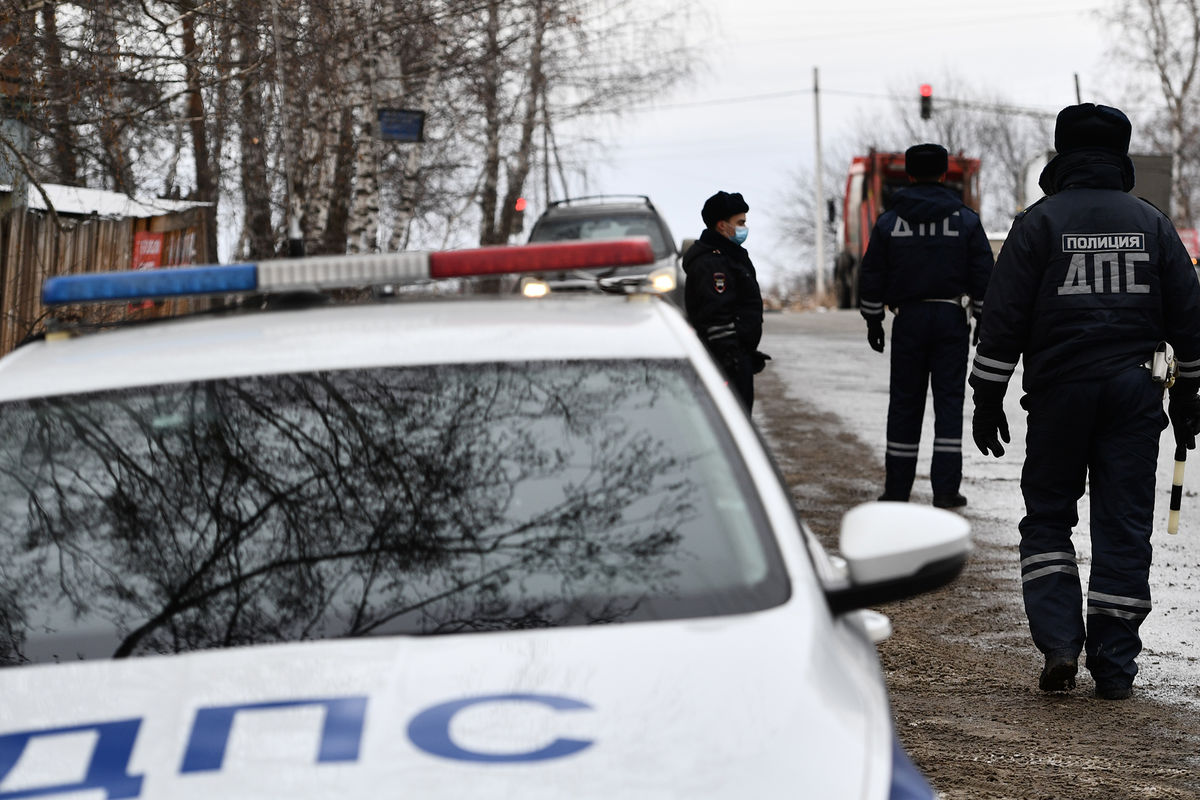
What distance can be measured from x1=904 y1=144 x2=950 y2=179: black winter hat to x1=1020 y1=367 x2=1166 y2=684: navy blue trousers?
3632 millimetres

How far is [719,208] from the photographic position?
948 cm

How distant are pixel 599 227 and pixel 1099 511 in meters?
12.9

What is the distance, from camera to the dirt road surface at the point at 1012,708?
14.8ft

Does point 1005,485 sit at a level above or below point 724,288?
below

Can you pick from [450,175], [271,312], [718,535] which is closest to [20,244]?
[271,312]

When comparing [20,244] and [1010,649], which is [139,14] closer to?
[20,244]

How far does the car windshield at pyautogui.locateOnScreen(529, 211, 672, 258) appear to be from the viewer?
17.6 meters

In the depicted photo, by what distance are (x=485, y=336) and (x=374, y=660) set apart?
2.80 feet

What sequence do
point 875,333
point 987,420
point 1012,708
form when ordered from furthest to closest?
1. point 875,333
2. point 987,420
3. point 1012,708

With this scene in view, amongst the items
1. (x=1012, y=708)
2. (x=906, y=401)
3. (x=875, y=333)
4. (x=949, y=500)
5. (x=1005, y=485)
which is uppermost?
(x=875, y=333)

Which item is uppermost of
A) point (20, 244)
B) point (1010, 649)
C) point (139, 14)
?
point (139, 14)

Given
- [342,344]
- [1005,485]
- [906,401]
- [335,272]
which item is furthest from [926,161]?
[342,344]

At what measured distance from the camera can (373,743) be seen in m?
2.21

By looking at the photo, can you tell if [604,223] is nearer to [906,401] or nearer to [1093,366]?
[906,401]
